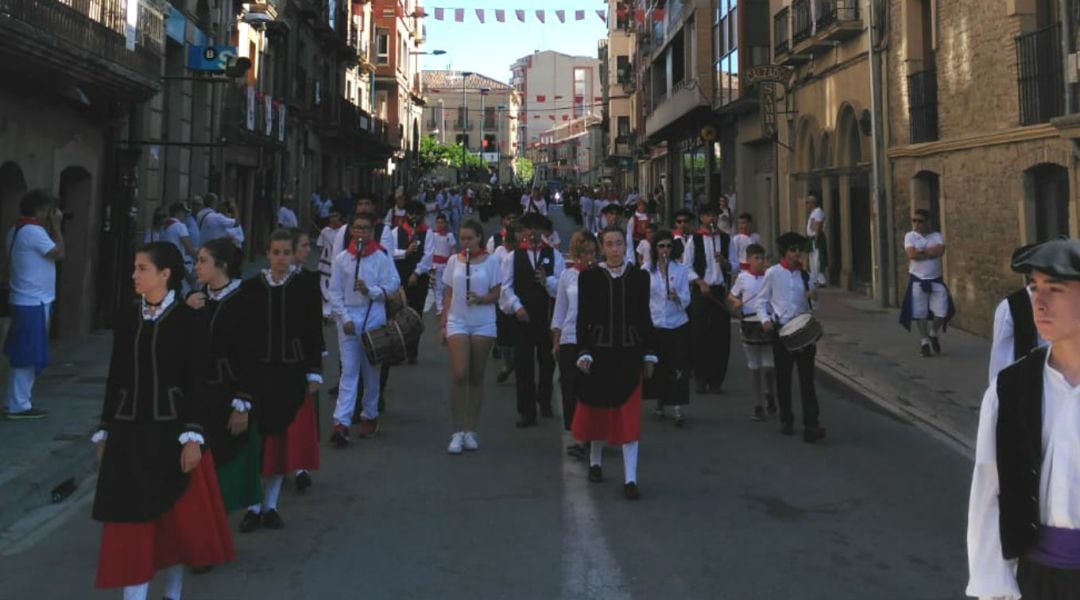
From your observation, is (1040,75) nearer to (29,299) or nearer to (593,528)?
(593,528)

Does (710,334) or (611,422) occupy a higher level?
(710,334)

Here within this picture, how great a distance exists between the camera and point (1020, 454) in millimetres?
2309

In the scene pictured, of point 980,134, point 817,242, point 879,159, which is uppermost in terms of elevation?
point 879,159

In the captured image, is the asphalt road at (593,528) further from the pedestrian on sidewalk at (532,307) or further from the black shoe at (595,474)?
the pedestrian on sidewalk at (532,307)

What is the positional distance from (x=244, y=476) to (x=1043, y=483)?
418cm

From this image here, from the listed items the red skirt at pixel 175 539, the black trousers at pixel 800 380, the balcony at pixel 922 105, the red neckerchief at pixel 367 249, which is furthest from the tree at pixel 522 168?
the red skirt at pixel 175 539

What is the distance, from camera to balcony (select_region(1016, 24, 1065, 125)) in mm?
12039

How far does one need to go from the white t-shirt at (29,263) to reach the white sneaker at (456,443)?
14.2 feet

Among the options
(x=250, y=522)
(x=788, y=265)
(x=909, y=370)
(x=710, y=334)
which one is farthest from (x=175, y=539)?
(x=909, y=370)

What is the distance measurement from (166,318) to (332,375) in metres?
7.08

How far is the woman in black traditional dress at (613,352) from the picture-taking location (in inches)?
241

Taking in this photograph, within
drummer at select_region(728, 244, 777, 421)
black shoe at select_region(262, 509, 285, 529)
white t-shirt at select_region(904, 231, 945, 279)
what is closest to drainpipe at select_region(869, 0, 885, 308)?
white t-shirt at select_region(904, 231, 945, 279)

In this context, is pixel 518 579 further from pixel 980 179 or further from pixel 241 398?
pixel 980 179

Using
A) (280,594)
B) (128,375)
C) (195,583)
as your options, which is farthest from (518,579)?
(128,375)
